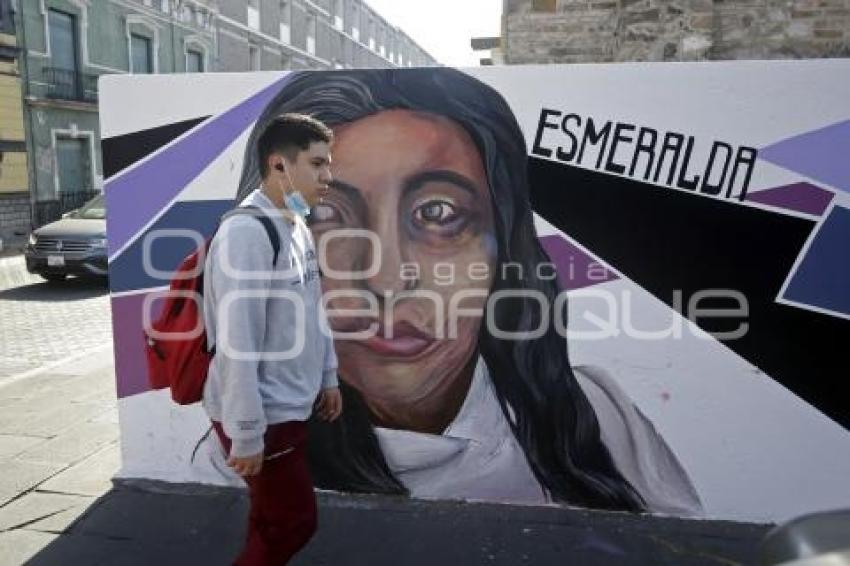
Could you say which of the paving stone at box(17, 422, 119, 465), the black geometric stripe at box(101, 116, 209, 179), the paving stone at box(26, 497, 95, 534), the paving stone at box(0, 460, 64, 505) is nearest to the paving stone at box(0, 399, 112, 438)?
the paving stone at box(17, 422, 119, 465)

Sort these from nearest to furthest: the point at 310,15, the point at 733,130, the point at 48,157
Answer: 1. the point at 733,130
2. the point at 48,157
3. the point at 310,15

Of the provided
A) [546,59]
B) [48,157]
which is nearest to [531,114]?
[546,59]

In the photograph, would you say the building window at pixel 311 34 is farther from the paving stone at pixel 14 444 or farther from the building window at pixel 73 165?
the paving stone at pixel 14 444

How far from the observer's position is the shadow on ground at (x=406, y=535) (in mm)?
3377

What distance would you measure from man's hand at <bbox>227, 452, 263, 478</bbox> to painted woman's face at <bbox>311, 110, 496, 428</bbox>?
4.56 feet

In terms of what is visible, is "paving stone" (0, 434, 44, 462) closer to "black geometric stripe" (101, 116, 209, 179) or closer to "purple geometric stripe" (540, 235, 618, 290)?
"black geometric stripe" (101, 116, 209, 179)

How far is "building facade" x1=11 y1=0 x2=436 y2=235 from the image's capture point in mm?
20266

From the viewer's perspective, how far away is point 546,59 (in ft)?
19.8

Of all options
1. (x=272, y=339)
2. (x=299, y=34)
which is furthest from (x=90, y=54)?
(x=272, y=339)

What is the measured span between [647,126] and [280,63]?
129 feet

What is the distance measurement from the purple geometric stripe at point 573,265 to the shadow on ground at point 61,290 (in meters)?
9.86

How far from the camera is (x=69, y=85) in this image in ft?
72.2

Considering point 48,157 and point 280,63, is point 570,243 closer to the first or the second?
point 48,157

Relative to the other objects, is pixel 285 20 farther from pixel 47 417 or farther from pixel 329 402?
pixel 329 402
